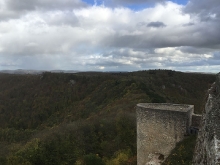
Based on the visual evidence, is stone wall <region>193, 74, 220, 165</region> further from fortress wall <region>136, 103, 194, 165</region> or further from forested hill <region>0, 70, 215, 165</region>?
forested hill <region>0, 70, 215, 165</region>

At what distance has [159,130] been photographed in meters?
14.9

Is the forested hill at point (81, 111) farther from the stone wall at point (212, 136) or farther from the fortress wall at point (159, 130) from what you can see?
the stone wall at point (212, 136)

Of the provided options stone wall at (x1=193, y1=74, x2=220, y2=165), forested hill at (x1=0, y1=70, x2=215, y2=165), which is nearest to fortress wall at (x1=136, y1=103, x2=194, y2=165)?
forested hill at (x1=0, y1=70, x2=215, y2=165)

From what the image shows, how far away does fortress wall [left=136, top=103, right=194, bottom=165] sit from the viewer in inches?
557

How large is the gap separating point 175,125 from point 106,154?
81.5 feet

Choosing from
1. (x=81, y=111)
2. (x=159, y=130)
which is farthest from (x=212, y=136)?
(x=81, y=111)

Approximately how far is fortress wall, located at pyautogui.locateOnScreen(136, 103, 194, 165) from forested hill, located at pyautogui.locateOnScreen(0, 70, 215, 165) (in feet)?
11.7

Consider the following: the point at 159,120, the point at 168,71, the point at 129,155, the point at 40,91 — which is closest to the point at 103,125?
the point at 129,155

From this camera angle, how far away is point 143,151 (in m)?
16.2

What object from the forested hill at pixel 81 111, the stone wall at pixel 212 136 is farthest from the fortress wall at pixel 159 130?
the stone wall at pixel 212 136

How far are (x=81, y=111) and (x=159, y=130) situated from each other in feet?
233

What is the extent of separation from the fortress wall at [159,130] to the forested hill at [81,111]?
11.7ft

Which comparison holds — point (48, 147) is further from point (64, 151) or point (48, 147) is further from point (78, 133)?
point (78, 133)

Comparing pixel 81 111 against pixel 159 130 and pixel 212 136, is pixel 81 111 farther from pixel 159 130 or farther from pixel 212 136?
pixel 212 136
